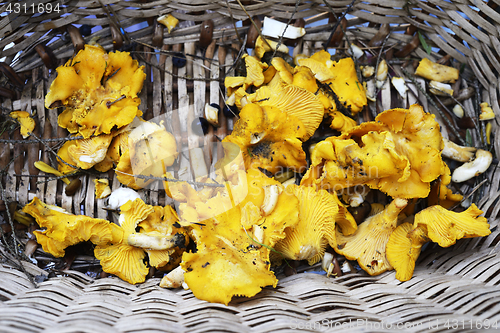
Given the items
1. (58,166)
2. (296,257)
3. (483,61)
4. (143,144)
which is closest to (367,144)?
(296,257)

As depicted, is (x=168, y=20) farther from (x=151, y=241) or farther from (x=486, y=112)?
(x=486, y=112)

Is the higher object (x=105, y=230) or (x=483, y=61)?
(x=483, y=61)

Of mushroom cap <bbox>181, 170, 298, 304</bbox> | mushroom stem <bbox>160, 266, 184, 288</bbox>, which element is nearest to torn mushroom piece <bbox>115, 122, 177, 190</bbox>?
mushroom cap <bbox>181, 170, 298, 304</bbox>

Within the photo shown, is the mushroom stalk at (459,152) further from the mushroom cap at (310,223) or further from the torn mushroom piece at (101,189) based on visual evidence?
the torn mushroom piece at (101,189)

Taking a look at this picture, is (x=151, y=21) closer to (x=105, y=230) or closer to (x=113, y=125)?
(x=113, y=125)

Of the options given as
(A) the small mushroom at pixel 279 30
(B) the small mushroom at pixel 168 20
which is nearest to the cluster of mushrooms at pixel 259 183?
(A) the small mushroom at pixel 279 30
